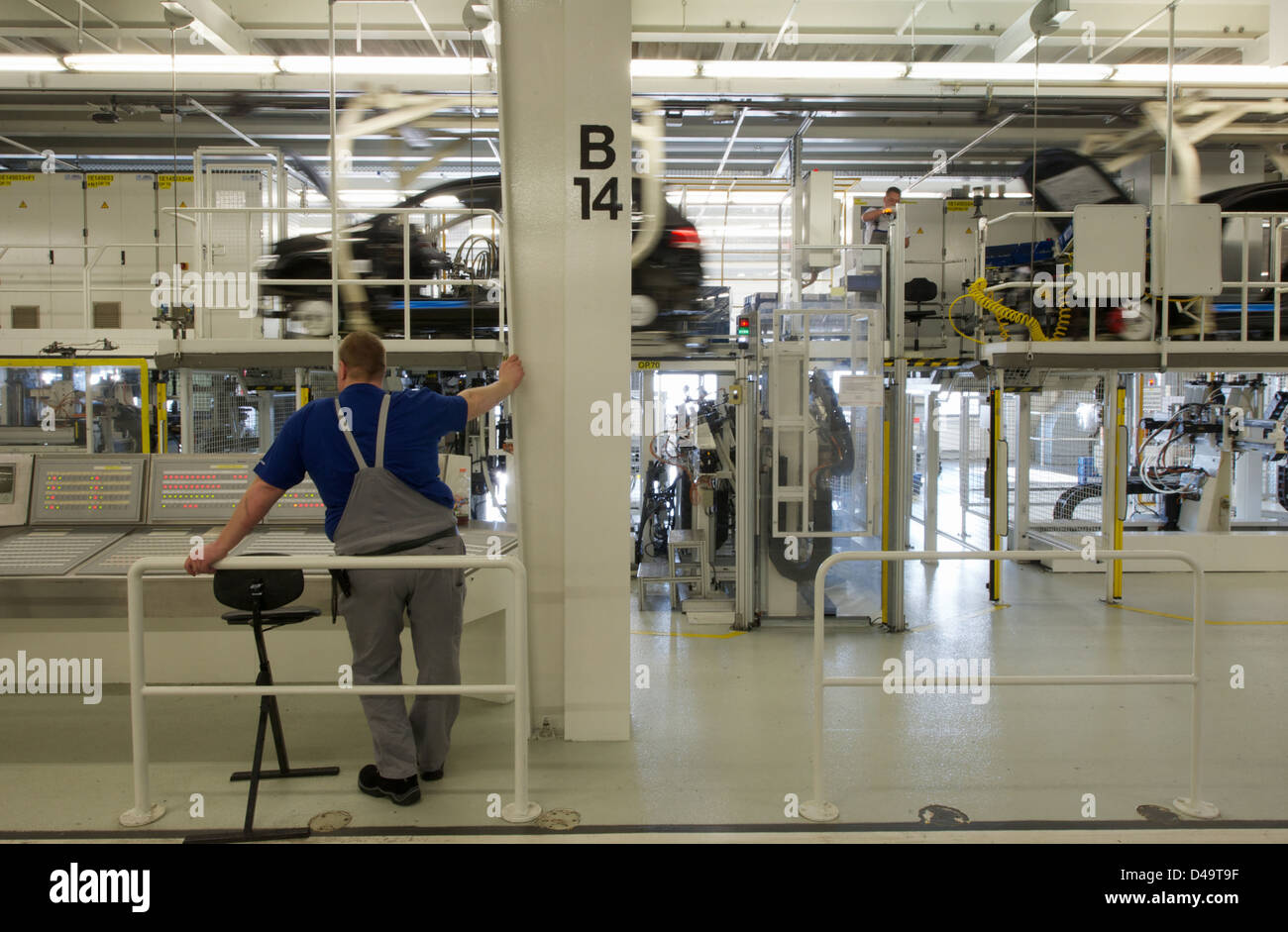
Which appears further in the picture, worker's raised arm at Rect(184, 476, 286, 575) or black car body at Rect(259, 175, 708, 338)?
black car body at Rect(259, 175, 708, 338)

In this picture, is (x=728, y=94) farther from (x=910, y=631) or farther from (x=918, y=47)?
(x=910, y=631)

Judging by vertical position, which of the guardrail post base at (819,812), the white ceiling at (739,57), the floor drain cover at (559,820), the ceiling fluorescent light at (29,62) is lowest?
the floor drain cover at (559,820)

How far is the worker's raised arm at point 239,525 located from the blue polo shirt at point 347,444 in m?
0.05

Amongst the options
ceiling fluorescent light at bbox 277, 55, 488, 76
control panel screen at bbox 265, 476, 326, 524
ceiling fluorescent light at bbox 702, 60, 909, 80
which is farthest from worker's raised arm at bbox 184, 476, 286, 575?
ceiling fluorescent light at bbox 702, 60, 909, 80

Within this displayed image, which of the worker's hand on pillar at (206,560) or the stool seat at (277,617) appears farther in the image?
the stool seat at (277,617)

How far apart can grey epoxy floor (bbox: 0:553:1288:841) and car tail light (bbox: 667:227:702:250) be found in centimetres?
326

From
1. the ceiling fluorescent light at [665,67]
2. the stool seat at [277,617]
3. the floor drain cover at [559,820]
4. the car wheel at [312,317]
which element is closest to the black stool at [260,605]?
the stool seat at [277,617]

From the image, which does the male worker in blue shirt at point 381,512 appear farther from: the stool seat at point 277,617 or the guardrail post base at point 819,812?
the guardrail post base at point 819,812

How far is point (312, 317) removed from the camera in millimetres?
5656

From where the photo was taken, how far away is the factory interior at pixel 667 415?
332 centimetres

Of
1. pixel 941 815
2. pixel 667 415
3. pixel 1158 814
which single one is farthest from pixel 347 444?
pixel 667 415

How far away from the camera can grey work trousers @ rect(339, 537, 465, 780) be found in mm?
3059

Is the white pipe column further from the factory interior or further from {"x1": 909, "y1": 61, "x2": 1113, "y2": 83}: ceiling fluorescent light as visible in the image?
{"x1": 909, "y1": 61, "x2": 1113, "y2": 83}: ceiling fluorescent light

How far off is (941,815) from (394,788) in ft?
7.57
